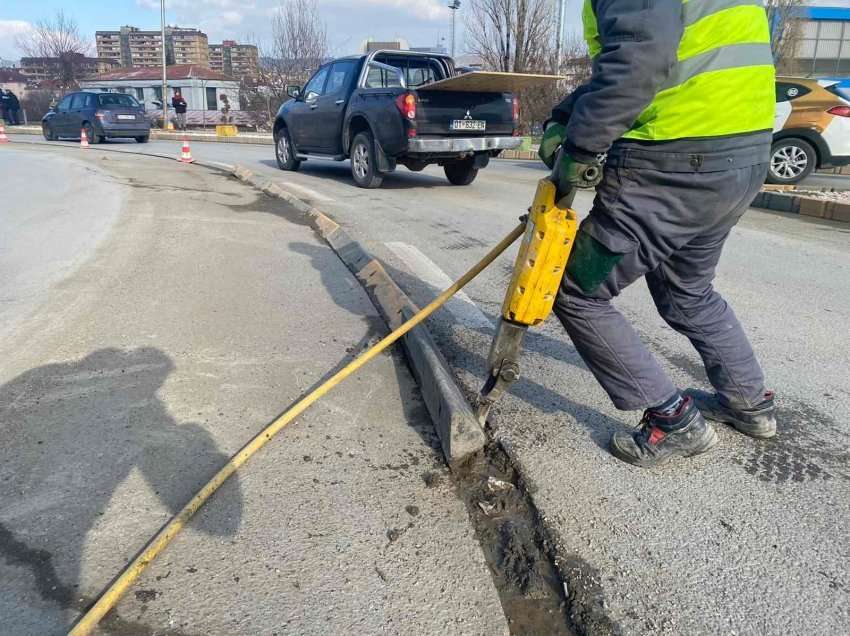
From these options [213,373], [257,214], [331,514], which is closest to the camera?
[331,514]

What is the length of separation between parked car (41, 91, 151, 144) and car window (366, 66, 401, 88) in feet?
43.5

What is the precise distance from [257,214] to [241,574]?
20.0 ft

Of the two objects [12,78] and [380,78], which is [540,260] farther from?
[12,78]

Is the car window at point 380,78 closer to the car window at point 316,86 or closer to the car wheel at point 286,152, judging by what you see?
the car window at point 316,86

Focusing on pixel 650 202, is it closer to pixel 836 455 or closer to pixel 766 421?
pixel 766 421

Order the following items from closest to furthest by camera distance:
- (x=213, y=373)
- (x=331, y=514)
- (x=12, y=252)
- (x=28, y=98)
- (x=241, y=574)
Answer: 1. (x=241, y=574)
2. (x=331, y=514)
3. (x=213, y=373)
4. (x=12, y=252)
5. (x=28, y=98)

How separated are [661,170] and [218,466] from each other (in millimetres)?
1922

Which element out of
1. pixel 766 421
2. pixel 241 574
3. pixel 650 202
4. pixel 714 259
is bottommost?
pixel 241 574

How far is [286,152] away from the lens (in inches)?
488

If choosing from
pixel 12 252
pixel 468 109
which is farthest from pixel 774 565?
pixel 468 109

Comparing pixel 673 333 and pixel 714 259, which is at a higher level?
pixel 714 259

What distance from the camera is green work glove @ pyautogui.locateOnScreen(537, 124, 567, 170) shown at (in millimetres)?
2365

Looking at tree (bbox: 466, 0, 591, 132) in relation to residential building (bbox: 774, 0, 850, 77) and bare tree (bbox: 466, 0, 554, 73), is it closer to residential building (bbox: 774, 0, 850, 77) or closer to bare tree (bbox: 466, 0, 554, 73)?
bare tree (bbox: 466, 0, 554, 73)

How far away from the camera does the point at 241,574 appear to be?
1.92 metres
